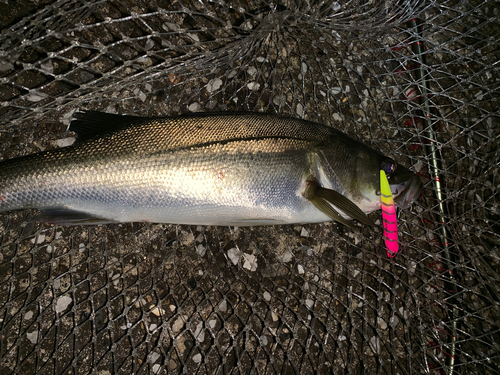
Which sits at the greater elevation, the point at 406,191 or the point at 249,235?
the point at 406,191

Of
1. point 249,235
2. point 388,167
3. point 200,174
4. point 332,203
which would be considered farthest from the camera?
point 249,235

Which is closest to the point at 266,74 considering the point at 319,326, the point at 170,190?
the point at 170,190

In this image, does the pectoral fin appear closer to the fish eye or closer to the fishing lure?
the fishing lure

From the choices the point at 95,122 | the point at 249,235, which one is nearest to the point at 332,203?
the point at 249,235

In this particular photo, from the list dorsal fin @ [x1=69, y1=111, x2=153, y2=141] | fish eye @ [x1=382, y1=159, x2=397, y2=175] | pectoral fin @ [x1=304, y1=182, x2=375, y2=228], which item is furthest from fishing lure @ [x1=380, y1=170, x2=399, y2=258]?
dorsal fin @ [x1=69, y1=111, x2=153, y2=141]

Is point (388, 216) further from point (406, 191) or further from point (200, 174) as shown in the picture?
point (200, 174)

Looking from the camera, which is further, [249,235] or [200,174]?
[249,235]
